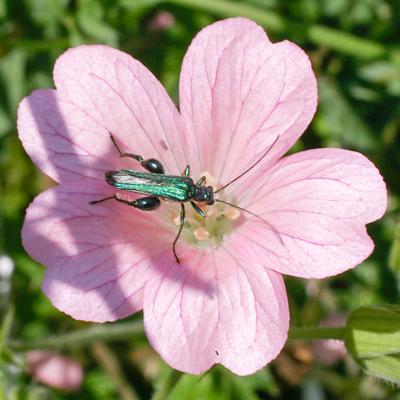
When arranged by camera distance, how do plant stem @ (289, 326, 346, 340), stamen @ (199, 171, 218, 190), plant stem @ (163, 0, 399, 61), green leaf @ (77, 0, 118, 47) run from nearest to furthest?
plant stem @ (289, 326, 346, 340)
stamen @ (199, 171, 218, 190)
green leaf @ (77, 0, 118, 47)
plant stem @ (163, 0, 399, 61)

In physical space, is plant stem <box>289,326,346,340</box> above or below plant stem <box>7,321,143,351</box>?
above

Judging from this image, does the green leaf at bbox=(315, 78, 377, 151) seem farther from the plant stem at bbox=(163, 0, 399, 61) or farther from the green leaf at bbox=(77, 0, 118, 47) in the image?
the green leaf at bbox=(77, 0, 118, 47)

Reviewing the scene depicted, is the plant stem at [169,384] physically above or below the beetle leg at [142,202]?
below

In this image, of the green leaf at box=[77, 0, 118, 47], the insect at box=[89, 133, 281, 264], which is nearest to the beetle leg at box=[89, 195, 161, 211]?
the insect at box=[89, 133, 281, 264]

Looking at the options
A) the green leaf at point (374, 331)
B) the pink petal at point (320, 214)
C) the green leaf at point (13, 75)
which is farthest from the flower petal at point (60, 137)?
the green leaf at point (13, 75)

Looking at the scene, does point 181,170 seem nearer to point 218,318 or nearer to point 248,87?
point 248,87

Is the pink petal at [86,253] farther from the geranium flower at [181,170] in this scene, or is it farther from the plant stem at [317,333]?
the plant stem at [317,333]

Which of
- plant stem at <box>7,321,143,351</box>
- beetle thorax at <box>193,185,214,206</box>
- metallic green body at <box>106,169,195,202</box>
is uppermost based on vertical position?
metallic green body at <box>106,169,195,202</box>
